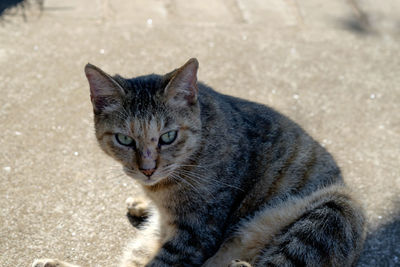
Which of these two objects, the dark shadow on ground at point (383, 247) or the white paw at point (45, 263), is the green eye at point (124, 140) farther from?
the dark shadow on ground at point (383, 247)

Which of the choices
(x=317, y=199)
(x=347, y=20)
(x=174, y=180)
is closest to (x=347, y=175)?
(x=317, y=199)

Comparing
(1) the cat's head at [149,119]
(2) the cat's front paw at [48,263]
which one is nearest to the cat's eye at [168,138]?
(1) the cat's head at [149,119]

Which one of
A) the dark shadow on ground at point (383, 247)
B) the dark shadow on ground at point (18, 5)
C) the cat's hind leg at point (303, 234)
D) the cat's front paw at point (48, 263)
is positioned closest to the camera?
the cat's hind leg at point (303, 234)

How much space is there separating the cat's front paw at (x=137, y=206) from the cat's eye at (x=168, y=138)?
781 millimetres

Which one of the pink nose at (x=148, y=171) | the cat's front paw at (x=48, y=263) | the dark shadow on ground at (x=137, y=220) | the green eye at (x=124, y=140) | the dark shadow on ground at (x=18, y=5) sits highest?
the green eye at (x=124, y=140)

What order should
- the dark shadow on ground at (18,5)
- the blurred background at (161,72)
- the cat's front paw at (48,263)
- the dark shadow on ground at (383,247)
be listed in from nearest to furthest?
the cat's front paw at (48,263) → the dark shadow on ground at (383,247) → the blurred background at (161,72) → the dark shadow on ground at (18,5)

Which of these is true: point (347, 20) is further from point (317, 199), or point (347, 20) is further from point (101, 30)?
point (317, 199)

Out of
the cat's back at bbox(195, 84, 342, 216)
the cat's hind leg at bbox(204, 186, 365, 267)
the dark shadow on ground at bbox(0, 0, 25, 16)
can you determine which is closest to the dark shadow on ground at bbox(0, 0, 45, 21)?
the dark shadow on ground at bbox(0, 0, 25, 16)

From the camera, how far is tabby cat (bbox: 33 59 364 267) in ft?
8.25

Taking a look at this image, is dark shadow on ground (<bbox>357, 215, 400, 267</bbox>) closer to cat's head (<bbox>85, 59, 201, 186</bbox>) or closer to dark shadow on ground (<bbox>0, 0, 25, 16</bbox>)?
cat's head (<bbox>85, 59, 201, 186</bbox>)

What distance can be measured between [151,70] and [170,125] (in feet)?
6.65

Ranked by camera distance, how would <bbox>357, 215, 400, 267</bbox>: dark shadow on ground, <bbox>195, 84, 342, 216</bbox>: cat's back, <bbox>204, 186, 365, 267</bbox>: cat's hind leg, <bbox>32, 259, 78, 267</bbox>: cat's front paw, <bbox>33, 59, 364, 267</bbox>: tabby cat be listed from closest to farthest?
<bbox>204, 186, 365, 267</bbox>: cat's hind leg < <bbox>33, 59, 364, 267</bbox>: tabby cat < <bbox>32, 259, 78, 267</bbox>: cat's front paw < <bbox>195, 84, 342, 216</bbox>: cat's back < <bbox>357, 215, 400, 267</bbox>: dark shadow on ground

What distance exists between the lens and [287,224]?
2.62m

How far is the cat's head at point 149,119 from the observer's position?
2.55m
